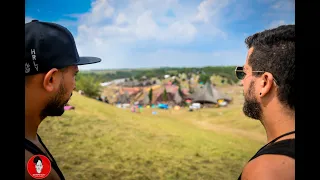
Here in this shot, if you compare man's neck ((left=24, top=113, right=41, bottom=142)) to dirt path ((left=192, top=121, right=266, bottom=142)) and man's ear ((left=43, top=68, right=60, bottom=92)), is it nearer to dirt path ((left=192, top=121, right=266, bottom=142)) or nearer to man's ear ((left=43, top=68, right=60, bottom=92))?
man's ear ((left=43, top=68, right=60, bottom=92))

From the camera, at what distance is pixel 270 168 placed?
1315 millimetres

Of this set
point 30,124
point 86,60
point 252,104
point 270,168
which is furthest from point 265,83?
point 30,124

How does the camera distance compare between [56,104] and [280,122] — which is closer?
[280,122]

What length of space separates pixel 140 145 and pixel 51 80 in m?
2.41

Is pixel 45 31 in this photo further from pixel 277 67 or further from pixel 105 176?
pixel 105 176

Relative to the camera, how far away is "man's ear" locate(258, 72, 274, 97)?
1.53 m

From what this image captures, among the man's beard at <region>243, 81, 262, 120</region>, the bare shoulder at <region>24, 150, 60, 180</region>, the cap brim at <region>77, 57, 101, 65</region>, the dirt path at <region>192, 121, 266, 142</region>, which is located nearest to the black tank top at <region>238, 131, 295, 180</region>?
the man's beard at <region>243, 81, 262, 120</region>

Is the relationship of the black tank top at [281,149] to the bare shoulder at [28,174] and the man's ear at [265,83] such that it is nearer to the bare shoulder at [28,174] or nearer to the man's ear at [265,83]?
the man's ear at [265,83]

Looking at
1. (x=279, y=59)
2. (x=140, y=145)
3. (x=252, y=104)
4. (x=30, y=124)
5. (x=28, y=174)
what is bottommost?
(x=140, y=145)

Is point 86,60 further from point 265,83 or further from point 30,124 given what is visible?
point 265,83
